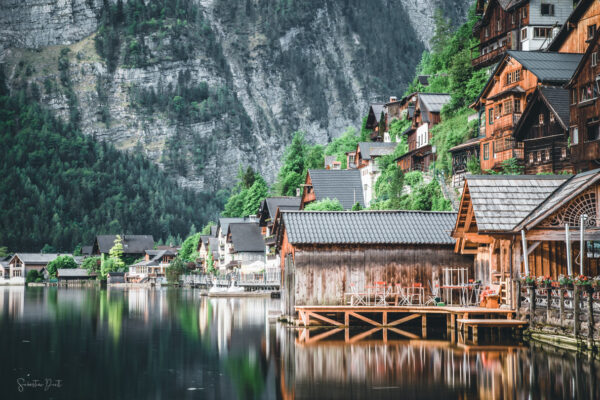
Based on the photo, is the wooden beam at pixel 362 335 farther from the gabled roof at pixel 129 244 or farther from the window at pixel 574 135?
the gabled roof at pixel 129 244

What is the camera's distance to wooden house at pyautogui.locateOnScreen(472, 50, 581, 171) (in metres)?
52.8

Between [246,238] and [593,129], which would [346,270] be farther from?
[246,238]

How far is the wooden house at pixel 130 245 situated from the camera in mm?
168125

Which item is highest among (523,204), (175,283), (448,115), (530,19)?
(530,19)

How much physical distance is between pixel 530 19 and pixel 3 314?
153 ft

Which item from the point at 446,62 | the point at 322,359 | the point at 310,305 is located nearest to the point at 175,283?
the point at 446,62

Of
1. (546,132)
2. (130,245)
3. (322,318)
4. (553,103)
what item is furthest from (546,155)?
(130,245)

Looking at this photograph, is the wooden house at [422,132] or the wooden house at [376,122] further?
the wooden house at [376,122]

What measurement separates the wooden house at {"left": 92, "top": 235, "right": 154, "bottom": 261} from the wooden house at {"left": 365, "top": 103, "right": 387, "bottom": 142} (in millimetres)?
73958

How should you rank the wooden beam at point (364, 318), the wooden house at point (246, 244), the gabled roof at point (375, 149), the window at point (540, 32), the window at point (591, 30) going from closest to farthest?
the wooden beam at point (364, 318), the window at point (591, 30), the window at point (540, 32), the gabled roof at point (375, 149), the wooden house at point (246, 244)

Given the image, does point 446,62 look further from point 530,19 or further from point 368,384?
point 368,384

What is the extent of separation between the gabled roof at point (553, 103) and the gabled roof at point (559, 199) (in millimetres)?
15768

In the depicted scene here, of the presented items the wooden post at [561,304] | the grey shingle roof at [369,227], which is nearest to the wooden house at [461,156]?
the grey shingle roof at [369,227]

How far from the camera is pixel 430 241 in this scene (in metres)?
37.6
